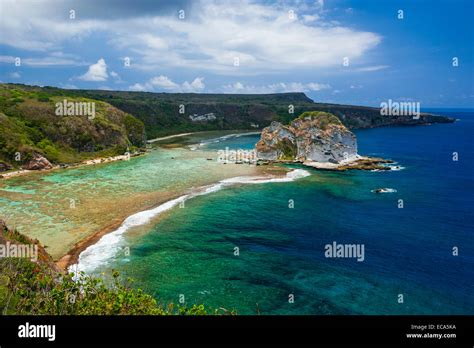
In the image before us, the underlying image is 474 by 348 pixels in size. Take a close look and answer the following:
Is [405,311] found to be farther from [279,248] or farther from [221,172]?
[221,172]

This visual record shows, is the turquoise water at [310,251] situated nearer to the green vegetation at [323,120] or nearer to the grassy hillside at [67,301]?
the grassy hillside at [67,301]

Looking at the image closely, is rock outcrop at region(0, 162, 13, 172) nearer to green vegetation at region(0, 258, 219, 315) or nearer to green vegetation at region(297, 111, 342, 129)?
green vegetation at region(0, 258, 219, 315)

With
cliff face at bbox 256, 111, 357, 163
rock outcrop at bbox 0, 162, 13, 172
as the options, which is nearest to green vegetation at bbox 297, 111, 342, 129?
cliff face at bbox 256, 111, 357, 163

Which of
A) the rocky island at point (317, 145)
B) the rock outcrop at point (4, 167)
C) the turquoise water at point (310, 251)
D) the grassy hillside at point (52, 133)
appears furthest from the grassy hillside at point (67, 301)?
the rocky island at point (317, 145)

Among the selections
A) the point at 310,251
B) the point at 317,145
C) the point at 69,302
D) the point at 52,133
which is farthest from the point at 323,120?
the point at 69,302

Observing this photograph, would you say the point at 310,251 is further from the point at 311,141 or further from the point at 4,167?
the point at 4,167

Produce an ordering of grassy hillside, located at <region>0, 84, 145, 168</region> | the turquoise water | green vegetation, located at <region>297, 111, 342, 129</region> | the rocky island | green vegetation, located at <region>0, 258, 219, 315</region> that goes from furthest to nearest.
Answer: green vegetation, located at <region>297, 111, 342, 129</region> < the rocky island < grassy hillside, located at <region>0, 84, 145, 168</region> < the turquoise water < green vegetation, located at <region>0, 258, 219, 315</region>
